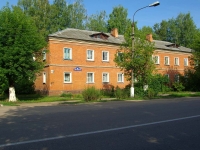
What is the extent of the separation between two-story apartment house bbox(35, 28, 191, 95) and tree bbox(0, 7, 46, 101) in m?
7.22

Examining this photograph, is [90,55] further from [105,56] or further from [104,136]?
[104,136]

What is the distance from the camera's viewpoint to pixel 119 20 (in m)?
56.1

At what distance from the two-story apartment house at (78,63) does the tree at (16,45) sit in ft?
23.7

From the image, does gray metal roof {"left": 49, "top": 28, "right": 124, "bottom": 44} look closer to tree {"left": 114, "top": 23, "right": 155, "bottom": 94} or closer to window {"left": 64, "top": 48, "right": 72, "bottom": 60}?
window {"left": 64, "top": 48, "right": 72, "bottom": 60}

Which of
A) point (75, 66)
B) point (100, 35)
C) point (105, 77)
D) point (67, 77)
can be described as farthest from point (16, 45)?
point (100, 35)

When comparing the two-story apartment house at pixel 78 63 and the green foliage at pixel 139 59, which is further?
the two-story apartment house at pixel 78 63

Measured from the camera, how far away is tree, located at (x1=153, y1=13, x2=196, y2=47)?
6159cm

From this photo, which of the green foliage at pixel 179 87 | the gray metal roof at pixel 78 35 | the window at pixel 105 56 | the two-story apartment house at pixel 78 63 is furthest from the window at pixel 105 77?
the green foliage at pixel 179 87

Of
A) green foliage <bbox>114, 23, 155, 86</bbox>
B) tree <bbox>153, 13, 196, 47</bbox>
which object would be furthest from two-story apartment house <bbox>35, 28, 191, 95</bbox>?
tree <bbox>153, 13, 196, 47</bbox>

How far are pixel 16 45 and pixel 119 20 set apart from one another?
39718 mm

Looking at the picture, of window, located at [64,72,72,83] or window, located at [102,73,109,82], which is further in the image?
window, located at [102,73,109,82]

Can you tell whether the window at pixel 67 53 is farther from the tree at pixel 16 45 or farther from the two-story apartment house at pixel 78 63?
the tree at pixel 16 45

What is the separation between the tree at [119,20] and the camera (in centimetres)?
5556

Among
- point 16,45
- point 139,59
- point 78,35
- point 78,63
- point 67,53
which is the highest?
point 78,35
